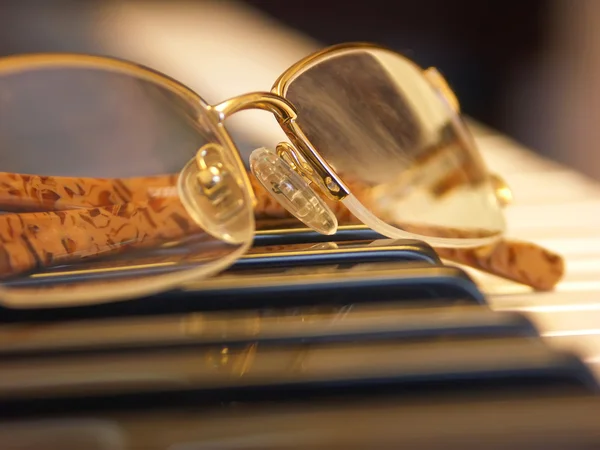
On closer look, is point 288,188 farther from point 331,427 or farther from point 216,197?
point 331,427

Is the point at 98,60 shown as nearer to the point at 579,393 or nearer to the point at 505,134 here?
the point at 579,393

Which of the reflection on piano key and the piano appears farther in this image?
the reflection on piano key

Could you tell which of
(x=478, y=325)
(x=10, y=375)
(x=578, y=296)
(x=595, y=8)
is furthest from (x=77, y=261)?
(x=595, y=8)

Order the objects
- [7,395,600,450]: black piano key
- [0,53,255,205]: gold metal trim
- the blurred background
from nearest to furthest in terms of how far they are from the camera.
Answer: [7,395,600,450]: black piano key
[0,53,255,205]: gold metal trim
the blurred background

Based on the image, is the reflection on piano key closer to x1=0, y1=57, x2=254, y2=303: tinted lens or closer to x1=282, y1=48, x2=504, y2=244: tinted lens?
x1=282, y1=48, x2=504, y2=244: tinted lens

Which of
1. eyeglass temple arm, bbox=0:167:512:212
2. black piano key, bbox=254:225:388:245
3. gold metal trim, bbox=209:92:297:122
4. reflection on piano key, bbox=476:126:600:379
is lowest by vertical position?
reflection on piano key, bbox=476:126:600:379

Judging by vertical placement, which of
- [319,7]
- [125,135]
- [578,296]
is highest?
[319,7]

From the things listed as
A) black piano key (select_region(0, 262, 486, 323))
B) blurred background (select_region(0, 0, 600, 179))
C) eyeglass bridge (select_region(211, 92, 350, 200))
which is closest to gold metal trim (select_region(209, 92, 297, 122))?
eyeglass bridge (select_region(211, 92, 350, 200))

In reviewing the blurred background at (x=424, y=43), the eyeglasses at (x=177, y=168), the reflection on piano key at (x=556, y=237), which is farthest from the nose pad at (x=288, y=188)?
the blurred background at (x=424, y=43)
